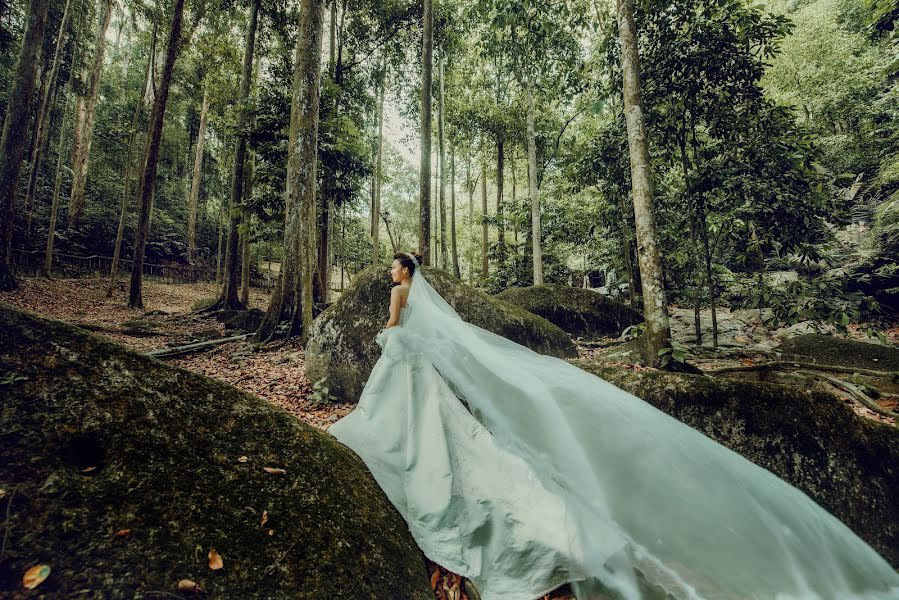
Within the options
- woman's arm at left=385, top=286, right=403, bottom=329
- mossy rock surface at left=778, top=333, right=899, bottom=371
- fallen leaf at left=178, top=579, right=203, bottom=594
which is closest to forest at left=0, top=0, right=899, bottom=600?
mossy rock surface at left=778, top=333, right=899, bottom=371

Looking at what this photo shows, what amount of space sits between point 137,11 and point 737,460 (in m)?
21.3

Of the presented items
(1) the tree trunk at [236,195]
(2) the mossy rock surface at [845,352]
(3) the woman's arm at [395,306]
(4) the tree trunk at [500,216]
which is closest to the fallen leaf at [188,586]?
(3) the woman's arm at [395,306]

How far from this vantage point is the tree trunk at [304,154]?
6996 mm

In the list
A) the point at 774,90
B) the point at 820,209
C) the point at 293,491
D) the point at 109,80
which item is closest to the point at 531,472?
the point at 293,491

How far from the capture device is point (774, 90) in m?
16.2

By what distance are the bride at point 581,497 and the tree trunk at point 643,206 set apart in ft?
6.06

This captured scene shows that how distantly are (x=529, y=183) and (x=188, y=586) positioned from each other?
14.1 meters

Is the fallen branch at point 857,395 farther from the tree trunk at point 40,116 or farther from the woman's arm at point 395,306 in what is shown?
the tree trunk at point 40,116

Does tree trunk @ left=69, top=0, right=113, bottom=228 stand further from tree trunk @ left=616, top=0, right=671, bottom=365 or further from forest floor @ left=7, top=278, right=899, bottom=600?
tree trunk @ left=616, top=0, right=671, bottom=365

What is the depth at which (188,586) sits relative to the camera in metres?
1.20

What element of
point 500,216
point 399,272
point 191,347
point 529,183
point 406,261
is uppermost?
point 529,183

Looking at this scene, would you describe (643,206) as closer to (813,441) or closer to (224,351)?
(813,441)

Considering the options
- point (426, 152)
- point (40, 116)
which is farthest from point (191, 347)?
point (40, 116)

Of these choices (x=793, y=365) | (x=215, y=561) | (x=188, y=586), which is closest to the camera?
(x=188, y=586)
